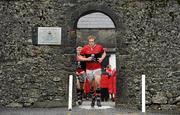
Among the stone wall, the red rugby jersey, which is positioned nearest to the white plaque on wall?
the stone wall

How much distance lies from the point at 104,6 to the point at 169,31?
1.94 m

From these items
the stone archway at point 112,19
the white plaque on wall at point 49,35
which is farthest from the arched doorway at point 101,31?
the white plaque on wall at point 49,35

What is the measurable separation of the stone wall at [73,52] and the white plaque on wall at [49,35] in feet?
0.41

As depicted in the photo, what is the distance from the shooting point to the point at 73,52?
36.4ft

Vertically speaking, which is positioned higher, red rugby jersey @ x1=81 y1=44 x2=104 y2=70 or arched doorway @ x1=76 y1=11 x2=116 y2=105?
arched doorway @ x1=76 y1=11 x2=116 y2=105

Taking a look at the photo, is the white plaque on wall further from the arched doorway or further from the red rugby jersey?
the arched doorway

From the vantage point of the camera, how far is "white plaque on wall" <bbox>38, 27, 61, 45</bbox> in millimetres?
11086

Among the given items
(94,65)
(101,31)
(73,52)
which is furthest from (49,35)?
(101,31)

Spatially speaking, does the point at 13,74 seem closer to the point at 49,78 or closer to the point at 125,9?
the point at 49,78

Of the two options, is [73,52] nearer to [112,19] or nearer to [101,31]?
[112,19]

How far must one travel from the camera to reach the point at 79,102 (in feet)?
38.0

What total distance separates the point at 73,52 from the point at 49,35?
823 mm

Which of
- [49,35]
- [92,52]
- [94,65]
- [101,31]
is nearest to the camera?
[94,65]

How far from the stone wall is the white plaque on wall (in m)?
0.13
